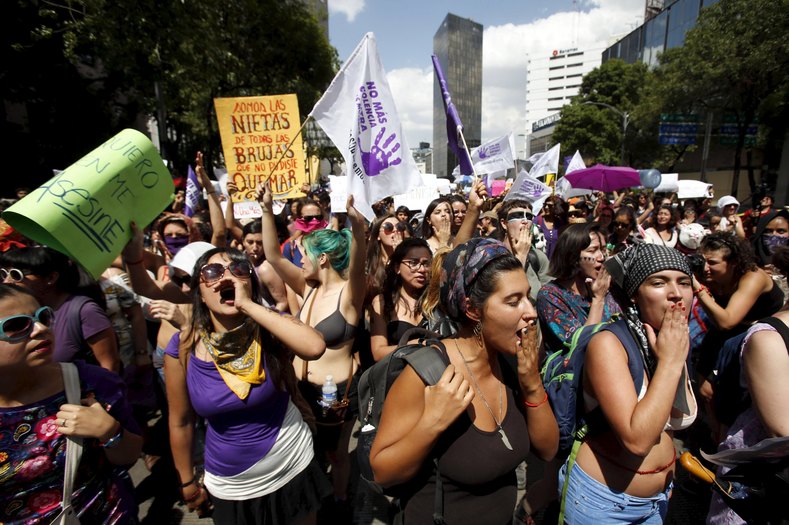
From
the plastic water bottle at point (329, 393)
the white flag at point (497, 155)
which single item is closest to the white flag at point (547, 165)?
the white flag at point (497, 155)

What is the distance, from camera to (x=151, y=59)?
9.52m

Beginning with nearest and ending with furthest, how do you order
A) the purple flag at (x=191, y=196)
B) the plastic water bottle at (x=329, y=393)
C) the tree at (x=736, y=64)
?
the plastic water bottle at (x=329, y=393), the purple flag at (x=191, y=196), the tree at (x=736, y=64)

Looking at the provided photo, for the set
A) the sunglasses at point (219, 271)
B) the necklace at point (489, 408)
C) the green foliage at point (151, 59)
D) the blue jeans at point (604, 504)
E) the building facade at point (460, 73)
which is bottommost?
the blue jeans at point (604, 504)

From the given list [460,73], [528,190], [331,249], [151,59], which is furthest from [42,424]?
[460,73]

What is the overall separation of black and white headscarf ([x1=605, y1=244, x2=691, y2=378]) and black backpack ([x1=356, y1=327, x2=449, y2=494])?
0.89 m

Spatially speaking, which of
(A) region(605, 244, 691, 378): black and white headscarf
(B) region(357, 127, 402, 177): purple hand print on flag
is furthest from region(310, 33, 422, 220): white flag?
(A) region(605, 244, 691, 378): black and white headscarf

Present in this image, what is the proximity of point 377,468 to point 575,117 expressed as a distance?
41.7 metres

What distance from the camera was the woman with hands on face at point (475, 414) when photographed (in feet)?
4.91

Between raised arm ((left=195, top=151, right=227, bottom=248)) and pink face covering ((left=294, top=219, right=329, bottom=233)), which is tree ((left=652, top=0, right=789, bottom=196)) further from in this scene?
raised arm ((left=195, top=151, right=227, bottom=248))

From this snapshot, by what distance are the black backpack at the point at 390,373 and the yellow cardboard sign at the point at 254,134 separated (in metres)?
3.25

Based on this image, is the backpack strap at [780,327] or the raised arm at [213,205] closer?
the backpack strap at [780,327]

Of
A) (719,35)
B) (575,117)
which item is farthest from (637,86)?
(719,35)

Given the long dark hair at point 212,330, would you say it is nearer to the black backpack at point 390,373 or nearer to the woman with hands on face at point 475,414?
the black backpack at point 390,373

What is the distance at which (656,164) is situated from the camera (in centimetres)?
3303
